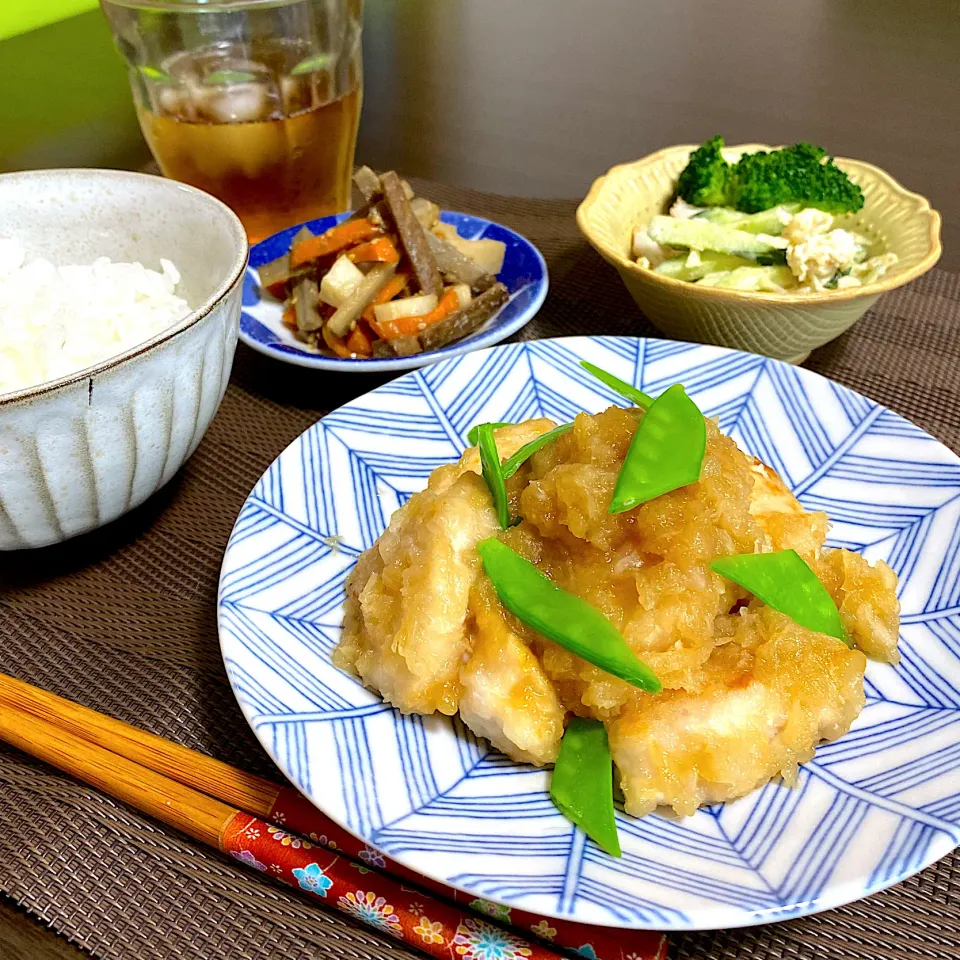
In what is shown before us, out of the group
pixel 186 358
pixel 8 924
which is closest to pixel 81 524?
pixel 186 358

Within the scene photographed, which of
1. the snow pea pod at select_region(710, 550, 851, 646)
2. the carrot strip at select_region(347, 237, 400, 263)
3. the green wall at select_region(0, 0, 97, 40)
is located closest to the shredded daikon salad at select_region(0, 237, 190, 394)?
the carrot strip at select_region(347, 237, 400, 263)

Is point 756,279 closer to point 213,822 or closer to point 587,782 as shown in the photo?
point 587,782

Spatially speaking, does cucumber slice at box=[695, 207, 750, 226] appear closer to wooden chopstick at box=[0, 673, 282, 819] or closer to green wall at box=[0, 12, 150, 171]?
wooden chopstick at box=[0, 673, 282, 819]

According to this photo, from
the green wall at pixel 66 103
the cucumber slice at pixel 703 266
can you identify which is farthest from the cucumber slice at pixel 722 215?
the green wall at pixel 66 103

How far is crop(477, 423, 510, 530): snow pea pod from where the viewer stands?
147 centimetres

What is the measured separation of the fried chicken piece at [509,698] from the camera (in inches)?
50.6

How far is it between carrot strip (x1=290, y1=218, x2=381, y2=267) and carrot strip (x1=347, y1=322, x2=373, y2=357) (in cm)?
28

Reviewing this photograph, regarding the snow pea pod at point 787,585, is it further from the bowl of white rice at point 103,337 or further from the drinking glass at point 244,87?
the drinking glass at point 244,87

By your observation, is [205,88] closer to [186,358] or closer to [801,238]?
[186,358]

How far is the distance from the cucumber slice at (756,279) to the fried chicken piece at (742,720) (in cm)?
125

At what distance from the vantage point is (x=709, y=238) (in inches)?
96.3

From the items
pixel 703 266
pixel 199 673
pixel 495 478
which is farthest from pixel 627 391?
pixel 199 673

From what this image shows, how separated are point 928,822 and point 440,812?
2.20 ft

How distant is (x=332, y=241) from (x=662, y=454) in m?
1.60
